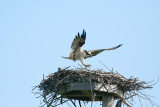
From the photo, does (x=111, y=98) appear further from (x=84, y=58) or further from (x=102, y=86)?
(x=84, y=58)

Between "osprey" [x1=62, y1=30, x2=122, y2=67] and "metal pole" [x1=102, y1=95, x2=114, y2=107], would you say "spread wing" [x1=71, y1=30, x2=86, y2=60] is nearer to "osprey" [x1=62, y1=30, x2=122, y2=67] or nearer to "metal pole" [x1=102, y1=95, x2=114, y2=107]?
"osprey" [x1=62, y1=30, x2=122, y2=67]

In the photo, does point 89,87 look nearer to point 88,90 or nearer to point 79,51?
point 88,90

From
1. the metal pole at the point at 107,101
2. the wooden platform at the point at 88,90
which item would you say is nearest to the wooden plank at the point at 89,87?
the wooden platform at the point at 88,90

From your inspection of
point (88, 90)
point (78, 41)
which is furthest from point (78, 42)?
point (88, 90)

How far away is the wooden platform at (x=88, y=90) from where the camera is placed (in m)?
17.2

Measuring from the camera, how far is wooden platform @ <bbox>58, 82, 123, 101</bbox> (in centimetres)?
1725

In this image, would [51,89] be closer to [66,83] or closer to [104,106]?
[66,83]

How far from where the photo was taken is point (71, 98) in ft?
61.2

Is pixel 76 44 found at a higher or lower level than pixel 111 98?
higher

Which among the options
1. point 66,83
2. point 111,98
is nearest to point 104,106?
point 111,98

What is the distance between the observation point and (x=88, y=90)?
57.0 feet

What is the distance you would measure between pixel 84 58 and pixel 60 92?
2.43 m

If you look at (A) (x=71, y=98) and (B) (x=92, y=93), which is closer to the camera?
(B) (x=92, y=93)

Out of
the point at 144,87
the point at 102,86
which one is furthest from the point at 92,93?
the point at 144,87
